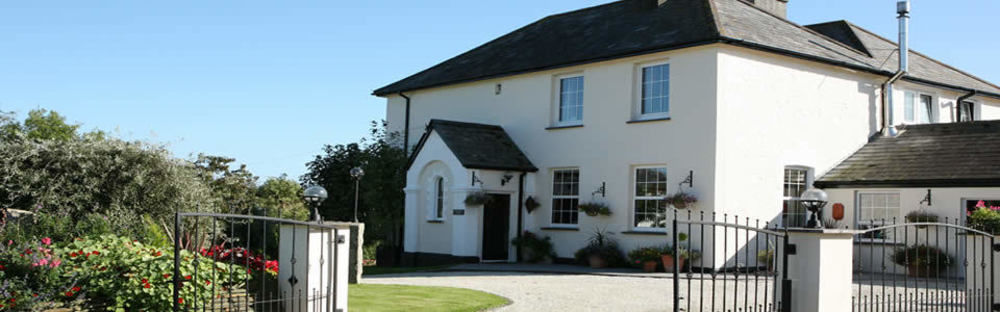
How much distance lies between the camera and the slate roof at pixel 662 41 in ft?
67.5

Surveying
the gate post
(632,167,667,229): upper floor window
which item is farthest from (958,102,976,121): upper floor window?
the gate post

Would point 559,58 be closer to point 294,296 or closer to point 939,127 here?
point 939,127

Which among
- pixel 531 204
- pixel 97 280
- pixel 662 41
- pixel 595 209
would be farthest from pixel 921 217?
pixel 97 280

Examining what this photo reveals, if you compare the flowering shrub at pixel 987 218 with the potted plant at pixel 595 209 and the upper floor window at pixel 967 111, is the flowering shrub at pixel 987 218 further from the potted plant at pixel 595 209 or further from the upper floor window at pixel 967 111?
the upper floor window at pixel 967 111

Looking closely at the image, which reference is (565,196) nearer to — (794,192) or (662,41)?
(662,41)

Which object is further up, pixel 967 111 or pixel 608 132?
pixel 967 111

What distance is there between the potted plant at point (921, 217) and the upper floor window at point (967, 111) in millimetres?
6579

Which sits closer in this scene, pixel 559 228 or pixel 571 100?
pixel 559 228

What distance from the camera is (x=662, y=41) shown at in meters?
20.6

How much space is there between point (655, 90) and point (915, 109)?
7737 millimetres

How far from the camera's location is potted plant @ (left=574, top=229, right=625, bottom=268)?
20.7 m

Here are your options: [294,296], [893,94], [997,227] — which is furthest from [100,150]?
[893,94]

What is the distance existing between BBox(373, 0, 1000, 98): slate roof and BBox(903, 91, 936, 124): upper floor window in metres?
0.54

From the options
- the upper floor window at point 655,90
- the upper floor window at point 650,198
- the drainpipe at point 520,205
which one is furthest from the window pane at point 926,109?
the drainpipe at point 520,205
